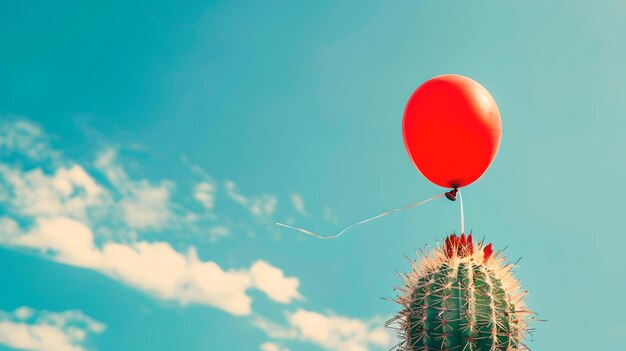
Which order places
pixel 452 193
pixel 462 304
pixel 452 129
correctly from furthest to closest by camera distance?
pixel 452 193
pixel 452 129
pixel 462 304

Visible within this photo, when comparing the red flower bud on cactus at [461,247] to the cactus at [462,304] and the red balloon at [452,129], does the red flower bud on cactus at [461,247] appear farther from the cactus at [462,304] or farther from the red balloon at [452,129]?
the red balloon at [452,129]

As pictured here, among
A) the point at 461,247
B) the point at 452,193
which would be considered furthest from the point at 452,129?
the point at 461,247

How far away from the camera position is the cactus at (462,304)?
482cm

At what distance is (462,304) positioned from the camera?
486 centimetres

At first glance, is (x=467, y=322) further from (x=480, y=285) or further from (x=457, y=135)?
(x=457, y=135)

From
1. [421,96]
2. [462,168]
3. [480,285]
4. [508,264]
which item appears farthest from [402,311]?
[421,96]

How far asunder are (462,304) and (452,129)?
167 centimetres

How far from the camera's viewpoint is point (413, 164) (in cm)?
598

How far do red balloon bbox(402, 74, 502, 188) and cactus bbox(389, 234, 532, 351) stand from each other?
0.79 m

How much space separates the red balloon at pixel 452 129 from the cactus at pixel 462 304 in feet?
2.58

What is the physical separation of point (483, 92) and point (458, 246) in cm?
160

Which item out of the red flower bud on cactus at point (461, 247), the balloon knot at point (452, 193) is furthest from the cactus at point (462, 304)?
the balloon knot at point (452, 193)

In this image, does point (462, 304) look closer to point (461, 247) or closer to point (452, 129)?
point (461, 247)

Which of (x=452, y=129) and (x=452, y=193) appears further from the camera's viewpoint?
(x=452, y=193)
